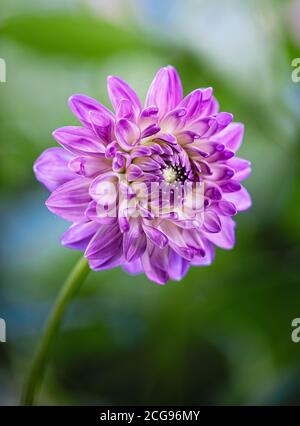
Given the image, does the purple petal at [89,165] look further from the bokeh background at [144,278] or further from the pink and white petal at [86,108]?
the bokeh background at [144,278]

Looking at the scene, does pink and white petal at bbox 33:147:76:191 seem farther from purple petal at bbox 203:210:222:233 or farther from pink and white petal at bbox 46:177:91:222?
purple petal at bbox 203:210:222:233

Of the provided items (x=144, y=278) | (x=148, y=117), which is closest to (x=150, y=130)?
(x=148, y=117)

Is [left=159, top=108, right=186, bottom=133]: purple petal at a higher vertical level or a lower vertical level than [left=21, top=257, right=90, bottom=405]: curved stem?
higher

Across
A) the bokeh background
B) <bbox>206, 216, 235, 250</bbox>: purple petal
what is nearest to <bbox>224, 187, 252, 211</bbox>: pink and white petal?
<bbox>206, 216, 235, 250</bbox>: purple petal

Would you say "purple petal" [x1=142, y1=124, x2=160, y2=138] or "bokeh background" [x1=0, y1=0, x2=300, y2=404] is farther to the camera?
"bokeh background" [x1=0, y1=0, x2=300, y2=404]

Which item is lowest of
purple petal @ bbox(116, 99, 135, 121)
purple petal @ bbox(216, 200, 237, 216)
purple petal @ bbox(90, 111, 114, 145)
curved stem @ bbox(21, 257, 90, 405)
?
curved stem @ bbox(21, 257, 90, 405)

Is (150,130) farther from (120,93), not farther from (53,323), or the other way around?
(53,323)
